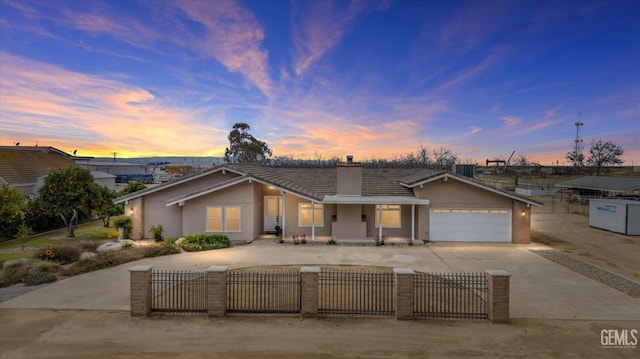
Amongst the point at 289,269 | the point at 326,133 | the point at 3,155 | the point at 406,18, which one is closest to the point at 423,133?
the point at 326,133

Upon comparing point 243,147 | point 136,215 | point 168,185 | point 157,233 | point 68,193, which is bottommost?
point 157,233

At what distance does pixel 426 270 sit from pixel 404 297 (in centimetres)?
514

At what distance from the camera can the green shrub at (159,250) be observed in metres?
14.9

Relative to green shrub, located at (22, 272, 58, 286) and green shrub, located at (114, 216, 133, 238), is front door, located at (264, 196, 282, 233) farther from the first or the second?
green shrub, located at (22, 272, 58, 286)

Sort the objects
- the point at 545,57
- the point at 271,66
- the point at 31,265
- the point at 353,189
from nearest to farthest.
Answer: the point at 31,265 < the point at 353,189 < the point at 545,57 < the point at 271,66

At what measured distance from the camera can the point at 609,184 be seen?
137 ft

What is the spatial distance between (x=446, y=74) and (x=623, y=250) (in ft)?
50.3

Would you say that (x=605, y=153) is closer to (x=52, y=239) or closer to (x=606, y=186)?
(x=606, y=186)

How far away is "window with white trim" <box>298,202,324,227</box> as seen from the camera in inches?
790

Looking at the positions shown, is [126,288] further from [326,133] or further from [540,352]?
[326,133]

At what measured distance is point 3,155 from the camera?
3219 cm

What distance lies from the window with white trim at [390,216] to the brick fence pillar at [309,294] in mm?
11887

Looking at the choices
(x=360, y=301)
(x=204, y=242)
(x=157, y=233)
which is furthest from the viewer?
(x=157, y=233)

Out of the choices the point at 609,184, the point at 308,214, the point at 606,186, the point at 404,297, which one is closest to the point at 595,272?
the point at 404,297
